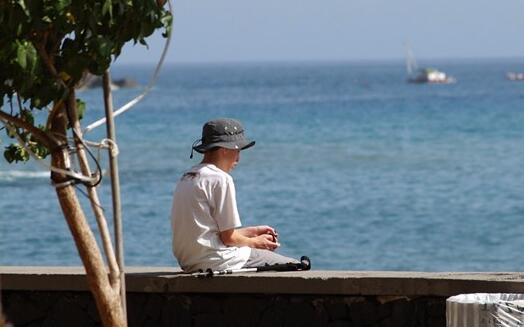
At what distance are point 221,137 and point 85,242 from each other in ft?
6.37

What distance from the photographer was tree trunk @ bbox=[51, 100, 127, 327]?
5.83 meters

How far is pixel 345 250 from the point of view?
28.3 m

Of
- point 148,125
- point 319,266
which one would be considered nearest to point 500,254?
point 319,266

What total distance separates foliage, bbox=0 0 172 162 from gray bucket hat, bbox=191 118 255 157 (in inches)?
81.7

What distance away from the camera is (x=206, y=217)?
25.0 ft

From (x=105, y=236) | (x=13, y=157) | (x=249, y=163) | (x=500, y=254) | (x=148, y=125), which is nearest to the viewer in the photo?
(x=105, y=236)

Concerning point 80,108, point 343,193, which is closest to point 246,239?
point 80,108

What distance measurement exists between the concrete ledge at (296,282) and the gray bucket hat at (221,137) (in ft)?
2.22

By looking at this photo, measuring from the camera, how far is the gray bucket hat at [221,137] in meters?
7.67

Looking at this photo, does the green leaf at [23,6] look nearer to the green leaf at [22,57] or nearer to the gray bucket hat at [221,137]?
the green leaf at [22,57]

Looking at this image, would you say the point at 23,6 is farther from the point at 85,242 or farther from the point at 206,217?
the point at 206,217

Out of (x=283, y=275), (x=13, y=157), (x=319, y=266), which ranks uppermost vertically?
(x=13, y=157)

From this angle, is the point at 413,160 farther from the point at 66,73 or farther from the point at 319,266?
the point at 66,73

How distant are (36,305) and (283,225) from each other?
24.1 meters
